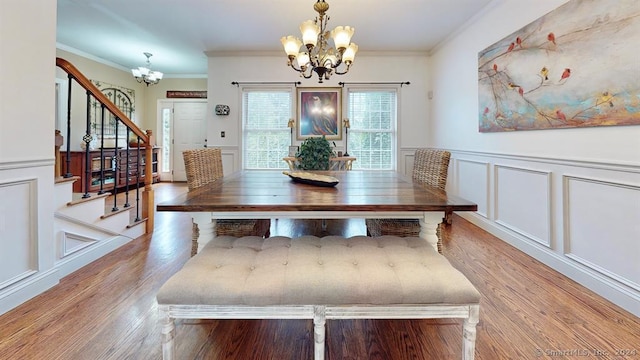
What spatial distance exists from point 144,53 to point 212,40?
5.70 ft

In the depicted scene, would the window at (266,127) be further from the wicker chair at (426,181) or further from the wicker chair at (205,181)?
the wicker chair at (426,181)

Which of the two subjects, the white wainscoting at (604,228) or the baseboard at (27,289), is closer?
the baseboard at (27,289)

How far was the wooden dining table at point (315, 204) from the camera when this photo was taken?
4.60 feet

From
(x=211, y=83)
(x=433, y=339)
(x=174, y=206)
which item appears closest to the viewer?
(x=174, y=206)

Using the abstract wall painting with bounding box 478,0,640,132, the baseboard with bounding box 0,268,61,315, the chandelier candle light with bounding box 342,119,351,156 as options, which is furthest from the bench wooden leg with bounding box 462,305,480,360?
the chandelier candle light with bounding box 342,119,351,156

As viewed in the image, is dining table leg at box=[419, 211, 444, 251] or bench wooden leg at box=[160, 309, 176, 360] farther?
dining table leg at box=[419, 211, 444, 251]

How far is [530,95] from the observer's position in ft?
8.80

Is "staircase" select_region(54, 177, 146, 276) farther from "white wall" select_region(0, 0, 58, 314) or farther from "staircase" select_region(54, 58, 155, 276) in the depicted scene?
"white wall" select_region(0, 0, 58, 314)

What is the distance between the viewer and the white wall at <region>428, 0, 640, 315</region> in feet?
6.17

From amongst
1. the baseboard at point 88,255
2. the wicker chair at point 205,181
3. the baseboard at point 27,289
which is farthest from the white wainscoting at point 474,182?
the baseboard at point 27,289

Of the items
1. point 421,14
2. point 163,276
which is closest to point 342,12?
point 421,14

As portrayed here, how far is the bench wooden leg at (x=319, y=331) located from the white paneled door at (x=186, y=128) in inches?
270

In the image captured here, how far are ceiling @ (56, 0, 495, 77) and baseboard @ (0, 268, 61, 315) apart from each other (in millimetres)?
2937

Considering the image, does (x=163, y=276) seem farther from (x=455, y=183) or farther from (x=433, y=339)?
(x=455, y=183)
